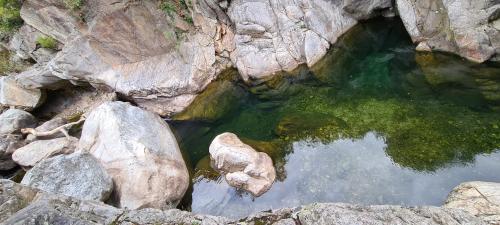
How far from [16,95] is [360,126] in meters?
17.6

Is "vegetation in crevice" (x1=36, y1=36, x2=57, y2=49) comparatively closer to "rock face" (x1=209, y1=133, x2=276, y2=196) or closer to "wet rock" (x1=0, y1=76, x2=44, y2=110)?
"wet rock" (x1=0, y1=76, x2=44, y2=110)

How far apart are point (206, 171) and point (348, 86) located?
24.7ft

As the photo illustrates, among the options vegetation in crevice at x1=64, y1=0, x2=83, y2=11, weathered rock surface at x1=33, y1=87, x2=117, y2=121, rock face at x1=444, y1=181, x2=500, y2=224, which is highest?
vegetation in crevice at x1=64, y1=0, x2=83, y2=11

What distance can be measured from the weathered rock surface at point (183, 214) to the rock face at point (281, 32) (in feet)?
38.5

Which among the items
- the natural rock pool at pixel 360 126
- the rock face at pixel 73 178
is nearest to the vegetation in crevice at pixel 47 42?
the natural rock pool at pixel 360 126

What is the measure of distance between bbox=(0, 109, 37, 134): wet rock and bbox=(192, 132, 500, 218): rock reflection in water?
10.6m

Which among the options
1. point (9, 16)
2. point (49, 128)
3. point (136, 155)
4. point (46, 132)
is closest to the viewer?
point (136, 155)

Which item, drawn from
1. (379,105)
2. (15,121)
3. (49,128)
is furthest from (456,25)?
(15,121)

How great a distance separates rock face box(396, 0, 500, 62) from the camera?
14539 millimetres

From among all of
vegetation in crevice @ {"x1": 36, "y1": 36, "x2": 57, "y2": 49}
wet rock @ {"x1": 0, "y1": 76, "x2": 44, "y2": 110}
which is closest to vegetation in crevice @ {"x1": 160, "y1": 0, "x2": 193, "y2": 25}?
vegetation in crevice @ {"x1": 36, "y1": 36, "x2": 57, "y2": 49}

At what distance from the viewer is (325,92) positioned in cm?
1597

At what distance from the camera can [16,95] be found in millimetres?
18766

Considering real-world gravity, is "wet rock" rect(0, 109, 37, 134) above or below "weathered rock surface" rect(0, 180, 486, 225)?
below

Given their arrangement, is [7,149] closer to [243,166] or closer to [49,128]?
[49,128]
